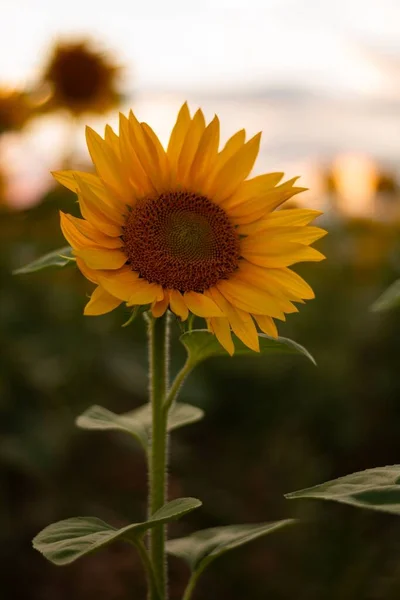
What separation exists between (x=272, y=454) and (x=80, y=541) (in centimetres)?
162

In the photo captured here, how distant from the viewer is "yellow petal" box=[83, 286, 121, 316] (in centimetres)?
78

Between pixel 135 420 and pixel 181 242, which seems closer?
pixel 181 242

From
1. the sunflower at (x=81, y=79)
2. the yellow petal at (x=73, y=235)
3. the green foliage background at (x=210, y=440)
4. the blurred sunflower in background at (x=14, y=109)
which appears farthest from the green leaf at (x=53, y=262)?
the sunflower at (x=81, y=79)

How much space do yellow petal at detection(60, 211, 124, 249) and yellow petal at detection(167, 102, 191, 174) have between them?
106mm

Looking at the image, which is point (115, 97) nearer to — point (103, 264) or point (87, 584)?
point (87, 584)

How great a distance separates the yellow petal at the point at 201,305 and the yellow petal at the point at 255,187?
113 millimetres

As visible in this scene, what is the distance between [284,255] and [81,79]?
2.43 meters

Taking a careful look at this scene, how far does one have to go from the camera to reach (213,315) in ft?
2.60

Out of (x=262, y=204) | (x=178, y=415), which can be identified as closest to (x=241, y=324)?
(x=262, y=204)

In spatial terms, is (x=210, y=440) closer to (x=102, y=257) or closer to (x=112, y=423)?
(x=112, y=423)

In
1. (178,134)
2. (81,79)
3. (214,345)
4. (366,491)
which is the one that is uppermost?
(81,79)

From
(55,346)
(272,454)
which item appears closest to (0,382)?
(55,346)

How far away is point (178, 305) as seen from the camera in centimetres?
82

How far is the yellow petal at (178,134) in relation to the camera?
869 mm
